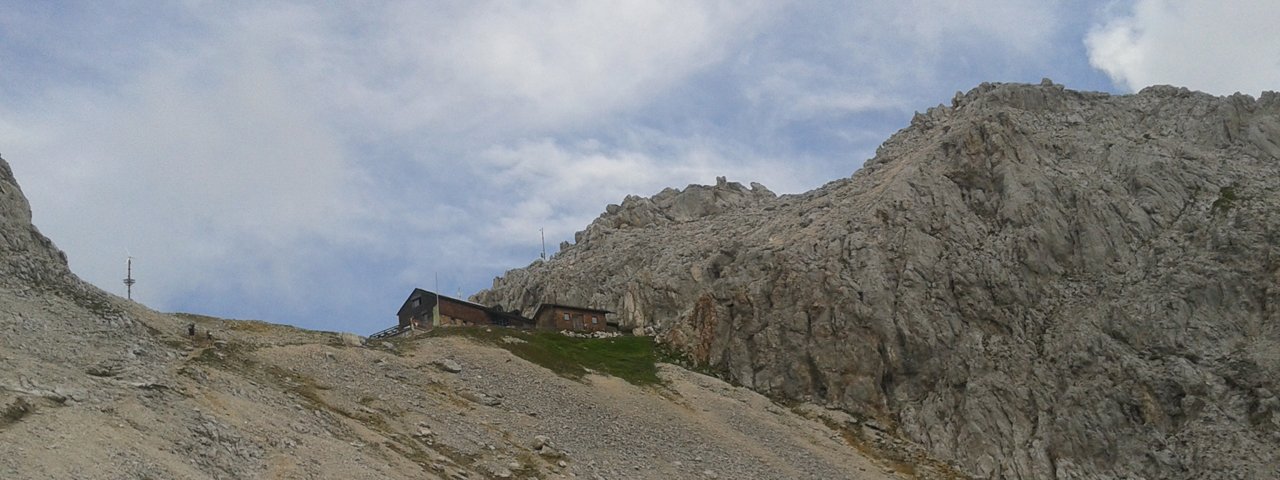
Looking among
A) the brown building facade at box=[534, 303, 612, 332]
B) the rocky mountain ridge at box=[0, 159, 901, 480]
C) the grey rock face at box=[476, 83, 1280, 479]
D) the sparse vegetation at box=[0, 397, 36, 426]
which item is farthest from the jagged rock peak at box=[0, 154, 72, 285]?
the grey rock face at box=[476, 83, 1280, 479]

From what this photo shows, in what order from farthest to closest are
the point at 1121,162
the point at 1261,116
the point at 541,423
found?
the point at 1261,116, the point at 1121,162, the point at 541,423

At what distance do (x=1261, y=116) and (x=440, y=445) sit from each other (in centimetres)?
8482

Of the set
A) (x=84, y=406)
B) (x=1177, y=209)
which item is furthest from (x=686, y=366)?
(x=84, y=406)

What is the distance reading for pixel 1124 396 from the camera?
70.2 m

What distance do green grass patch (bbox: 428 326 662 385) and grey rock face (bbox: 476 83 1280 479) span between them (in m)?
4.35

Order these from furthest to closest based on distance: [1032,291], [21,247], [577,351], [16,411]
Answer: [577,351] → [1032,291] → [21,247] → [16,411]

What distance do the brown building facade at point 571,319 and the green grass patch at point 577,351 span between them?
14.1ft

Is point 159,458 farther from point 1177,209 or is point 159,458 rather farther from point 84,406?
point 1177,209

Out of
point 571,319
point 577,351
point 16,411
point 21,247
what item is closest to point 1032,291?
point 577,351

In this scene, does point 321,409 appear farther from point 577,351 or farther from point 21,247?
point 577,351

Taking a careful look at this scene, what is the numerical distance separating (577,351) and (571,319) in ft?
42.6

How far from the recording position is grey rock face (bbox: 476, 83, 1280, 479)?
69125 millimetres

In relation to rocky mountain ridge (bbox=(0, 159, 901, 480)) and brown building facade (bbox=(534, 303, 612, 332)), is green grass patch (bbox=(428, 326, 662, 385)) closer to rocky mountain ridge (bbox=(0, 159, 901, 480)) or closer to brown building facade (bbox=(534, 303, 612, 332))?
rocky mountain ridge (bbox=(0, 159, 901, 480))

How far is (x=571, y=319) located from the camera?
97.5m
